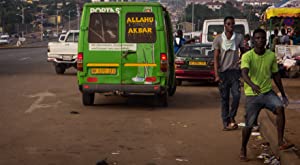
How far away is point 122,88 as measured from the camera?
41.4 ft

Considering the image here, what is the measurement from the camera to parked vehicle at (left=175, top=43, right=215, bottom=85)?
17911mm

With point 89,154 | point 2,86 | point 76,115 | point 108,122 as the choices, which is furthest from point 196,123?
point 2,86

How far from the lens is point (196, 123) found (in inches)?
433

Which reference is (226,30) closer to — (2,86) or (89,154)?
(89,154)

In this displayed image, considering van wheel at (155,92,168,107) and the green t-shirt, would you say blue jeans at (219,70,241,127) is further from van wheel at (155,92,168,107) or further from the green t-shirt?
van wheel at (155,92,168,107)

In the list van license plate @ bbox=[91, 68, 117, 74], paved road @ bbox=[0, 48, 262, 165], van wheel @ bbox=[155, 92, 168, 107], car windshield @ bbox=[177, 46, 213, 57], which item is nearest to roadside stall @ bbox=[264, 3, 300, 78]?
car windshield @ bbox=[177, 46, 213, 57]

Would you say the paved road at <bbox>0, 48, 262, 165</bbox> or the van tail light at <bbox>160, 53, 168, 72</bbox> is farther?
the van tail light at <bbox>160, 53, 168, 72</bbox>

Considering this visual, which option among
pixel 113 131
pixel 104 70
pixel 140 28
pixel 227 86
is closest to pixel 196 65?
pixel 140 28

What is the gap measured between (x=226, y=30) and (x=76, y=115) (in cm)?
359

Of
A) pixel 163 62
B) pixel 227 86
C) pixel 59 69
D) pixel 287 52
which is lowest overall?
pixel 59 69

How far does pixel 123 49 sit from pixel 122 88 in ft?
2.69

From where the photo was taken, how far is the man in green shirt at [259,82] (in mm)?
7484

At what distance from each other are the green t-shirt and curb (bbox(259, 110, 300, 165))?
838mm

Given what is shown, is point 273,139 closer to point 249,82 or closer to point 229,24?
point 249,82
